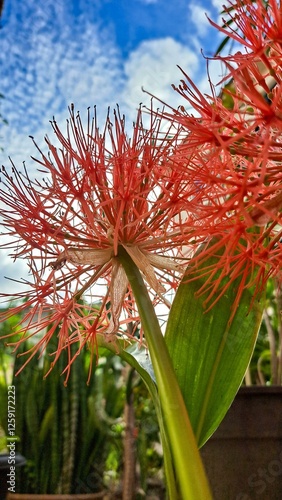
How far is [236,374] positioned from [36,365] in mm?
576

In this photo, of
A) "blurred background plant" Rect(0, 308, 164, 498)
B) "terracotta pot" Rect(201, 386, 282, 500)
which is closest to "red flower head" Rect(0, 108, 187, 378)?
"terracotta pot" Rect(201, 386, 282, 500)

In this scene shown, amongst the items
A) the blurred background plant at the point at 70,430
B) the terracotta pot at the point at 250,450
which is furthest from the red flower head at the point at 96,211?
the blurred background plant at the point at 70,430

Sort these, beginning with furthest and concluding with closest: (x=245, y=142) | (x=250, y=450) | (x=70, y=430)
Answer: (x=70, y=430) < (x=250, y=450) < (x=245, y=142)

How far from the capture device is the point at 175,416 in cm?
24

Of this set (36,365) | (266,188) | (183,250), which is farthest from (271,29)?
(36,365)

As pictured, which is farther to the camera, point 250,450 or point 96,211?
point 250,450

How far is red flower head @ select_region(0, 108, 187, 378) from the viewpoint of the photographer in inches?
10.5

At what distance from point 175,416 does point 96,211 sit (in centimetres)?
11

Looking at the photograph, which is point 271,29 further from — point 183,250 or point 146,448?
point 146,448

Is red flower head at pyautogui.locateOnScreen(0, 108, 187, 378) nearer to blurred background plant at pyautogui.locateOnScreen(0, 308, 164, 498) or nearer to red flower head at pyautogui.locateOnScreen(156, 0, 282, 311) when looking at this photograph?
red flower head at pyautogui.locateOnScreen(156, 0, 282, 311)

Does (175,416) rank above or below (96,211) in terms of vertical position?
below

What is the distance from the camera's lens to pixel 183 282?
0.86 ft

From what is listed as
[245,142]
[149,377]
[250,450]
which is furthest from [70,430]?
[245,142]

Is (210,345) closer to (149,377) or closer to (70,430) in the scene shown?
(149,377)
